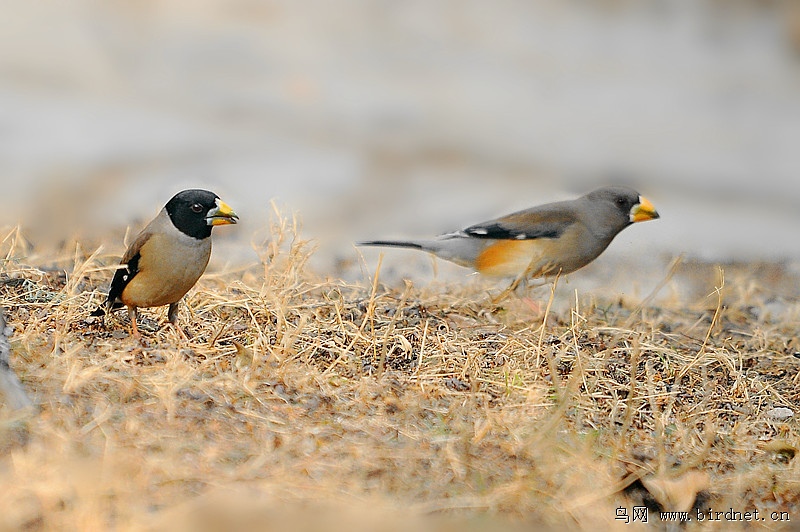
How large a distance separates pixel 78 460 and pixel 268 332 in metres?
1.34

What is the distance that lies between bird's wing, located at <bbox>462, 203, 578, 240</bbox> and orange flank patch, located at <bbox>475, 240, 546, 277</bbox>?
0.03 meters

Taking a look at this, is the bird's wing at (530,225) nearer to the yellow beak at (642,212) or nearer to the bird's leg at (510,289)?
the bird's leg at (510,289)

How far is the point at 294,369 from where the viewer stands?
3434mm

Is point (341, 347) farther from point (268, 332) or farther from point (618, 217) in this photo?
point (618, 217)

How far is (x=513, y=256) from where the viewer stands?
4602mm

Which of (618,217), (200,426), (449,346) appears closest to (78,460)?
(200,426)

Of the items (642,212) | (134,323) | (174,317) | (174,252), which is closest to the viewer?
(174,252)

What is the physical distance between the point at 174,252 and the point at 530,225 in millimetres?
1842

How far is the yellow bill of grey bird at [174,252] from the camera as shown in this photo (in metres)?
3.48

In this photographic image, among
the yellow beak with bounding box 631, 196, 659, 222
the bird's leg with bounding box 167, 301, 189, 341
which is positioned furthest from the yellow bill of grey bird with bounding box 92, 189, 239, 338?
the yellow beak with bounding box 631, 196, 659, 222

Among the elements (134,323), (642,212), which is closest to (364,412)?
(134,323)

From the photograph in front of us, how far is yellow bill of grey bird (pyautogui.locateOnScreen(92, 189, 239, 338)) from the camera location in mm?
3484

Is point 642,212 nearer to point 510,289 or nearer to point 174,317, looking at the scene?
point 510,289

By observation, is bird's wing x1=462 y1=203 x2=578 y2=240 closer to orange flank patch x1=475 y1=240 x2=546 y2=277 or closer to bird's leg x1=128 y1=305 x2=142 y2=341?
orange flank patch x1=475 y1=240 x2=546 y2=277
